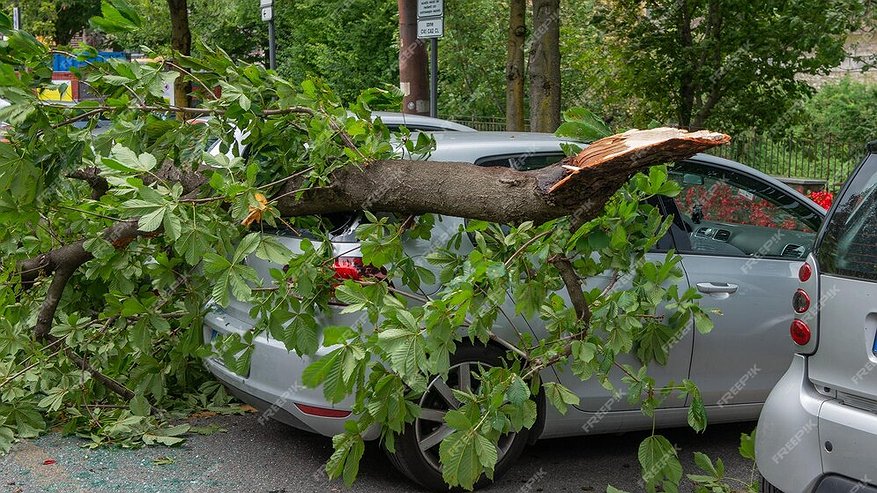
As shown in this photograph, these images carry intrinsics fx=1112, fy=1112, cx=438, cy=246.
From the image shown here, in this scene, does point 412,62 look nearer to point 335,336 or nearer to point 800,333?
point 335,336

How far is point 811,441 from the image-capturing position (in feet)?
13.2

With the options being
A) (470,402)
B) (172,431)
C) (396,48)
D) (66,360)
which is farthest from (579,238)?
(396,48)

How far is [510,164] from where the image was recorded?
5699 mm

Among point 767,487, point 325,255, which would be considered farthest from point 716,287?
point 325,255

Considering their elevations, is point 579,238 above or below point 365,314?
above

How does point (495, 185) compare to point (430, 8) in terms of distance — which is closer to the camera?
point (495, 185)

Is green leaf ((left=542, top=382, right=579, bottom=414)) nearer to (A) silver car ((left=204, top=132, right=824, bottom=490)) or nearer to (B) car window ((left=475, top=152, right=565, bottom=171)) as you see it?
(A) silver car ((left=204, top=132, right=824, bottom=490))

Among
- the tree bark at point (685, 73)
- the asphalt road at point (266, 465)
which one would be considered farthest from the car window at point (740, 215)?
the tree bark at point (685, 73)

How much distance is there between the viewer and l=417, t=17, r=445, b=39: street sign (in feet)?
33.4

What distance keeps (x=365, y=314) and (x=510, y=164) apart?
1.20 meters

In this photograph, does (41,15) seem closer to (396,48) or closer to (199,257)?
(396,48)

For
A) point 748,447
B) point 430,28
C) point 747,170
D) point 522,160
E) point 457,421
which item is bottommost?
point 748,447

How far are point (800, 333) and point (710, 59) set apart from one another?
32.8 ft

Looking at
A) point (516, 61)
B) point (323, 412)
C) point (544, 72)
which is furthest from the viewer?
point (516, 61)
